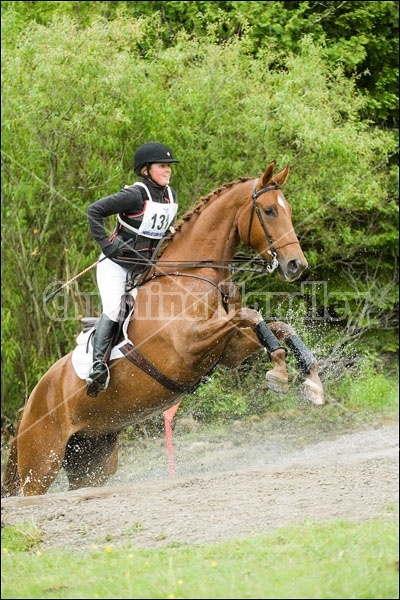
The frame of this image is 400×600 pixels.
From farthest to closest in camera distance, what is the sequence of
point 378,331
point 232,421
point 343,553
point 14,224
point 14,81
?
point 378,331, point 232,421, point 14,224, point 14,81, point 343,553

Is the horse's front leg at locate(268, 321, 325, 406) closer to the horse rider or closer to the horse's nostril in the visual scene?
the horse's nostril

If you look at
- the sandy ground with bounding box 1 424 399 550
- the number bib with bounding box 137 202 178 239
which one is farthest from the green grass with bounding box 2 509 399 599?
the number bib with bounding box 137 202 178 239

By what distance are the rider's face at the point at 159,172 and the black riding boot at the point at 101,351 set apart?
4.22 ft

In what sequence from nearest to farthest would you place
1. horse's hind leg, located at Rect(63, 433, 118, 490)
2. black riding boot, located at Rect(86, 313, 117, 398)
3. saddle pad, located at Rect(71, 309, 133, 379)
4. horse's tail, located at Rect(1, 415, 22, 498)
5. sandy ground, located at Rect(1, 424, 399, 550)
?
sandy ground, located at Rect(1, 424, 399, 550), black riding boot, located at Rect(86, 313, 117, 398), saddle pad, located at Rect(71, 309, 133, 379), horse's hind leg, located at Rect(63, 433, 118, 490), horse's tail, located at Rect(1, 415, 22, 498)

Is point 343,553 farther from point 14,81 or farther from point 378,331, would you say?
point 378,331

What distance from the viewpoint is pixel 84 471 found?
9391 millimetres

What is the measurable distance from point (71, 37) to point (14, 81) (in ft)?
3.00

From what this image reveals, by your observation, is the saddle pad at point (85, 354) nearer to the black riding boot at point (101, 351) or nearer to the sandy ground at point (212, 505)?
the black riding boot at point (101, 351)

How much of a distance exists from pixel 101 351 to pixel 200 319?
102cm

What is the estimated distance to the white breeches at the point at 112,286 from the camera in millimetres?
8023

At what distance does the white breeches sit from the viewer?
8.02 metres

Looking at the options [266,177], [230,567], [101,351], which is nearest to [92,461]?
[101,351]

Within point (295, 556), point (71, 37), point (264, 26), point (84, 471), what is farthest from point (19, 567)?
point (264, 26)

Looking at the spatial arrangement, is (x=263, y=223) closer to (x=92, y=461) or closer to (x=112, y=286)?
(x=112, y=286)
